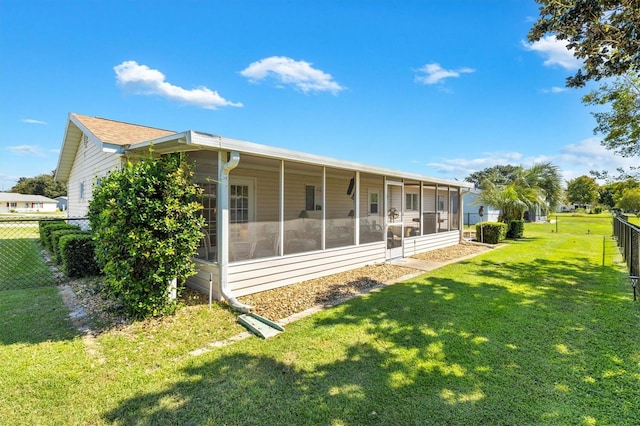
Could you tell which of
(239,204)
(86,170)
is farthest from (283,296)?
(86,170)

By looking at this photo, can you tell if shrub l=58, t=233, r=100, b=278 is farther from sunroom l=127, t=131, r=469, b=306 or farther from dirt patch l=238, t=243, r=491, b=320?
dirt patch l=238, t=243, r=491, b=320

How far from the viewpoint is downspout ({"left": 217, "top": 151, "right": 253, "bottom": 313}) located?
516cm

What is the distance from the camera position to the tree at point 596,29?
22.0 feet

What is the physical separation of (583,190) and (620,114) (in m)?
61.8

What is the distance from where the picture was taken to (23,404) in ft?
8.89

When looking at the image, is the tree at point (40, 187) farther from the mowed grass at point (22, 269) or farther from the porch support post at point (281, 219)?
the porch support post at point (281, 219)

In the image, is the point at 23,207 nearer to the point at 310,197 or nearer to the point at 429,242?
the point at 310,197

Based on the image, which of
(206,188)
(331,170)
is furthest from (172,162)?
(331,170)

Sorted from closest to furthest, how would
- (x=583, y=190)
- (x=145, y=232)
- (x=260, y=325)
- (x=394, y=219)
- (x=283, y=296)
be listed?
(x=145, y=232) < (x=260, y=325) < (x=283, y=296) < (x=394, y=219) < (x=583, y=190)

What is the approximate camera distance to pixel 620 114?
37.2 ft

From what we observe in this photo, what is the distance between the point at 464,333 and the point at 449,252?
25.7ft

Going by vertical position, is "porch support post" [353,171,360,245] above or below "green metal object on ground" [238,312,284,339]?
above

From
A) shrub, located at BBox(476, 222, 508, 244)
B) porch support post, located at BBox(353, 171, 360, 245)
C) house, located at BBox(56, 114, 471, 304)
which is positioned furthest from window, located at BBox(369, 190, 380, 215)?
shrub, located at BBox(476, 222, 508, 244)

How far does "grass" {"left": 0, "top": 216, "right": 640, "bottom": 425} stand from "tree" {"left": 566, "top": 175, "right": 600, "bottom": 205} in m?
70.3
